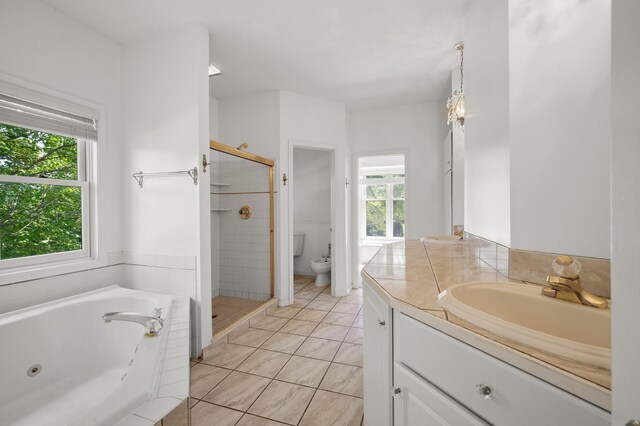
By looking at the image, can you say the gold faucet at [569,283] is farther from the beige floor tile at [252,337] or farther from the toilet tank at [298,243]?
the toilet tank at [298,243]

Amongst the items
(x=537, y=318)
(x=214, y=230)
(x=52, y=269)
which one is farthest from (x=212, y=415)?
(x=214, y=230)

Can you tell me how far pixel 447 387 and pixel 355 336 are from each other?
1837 millimetres

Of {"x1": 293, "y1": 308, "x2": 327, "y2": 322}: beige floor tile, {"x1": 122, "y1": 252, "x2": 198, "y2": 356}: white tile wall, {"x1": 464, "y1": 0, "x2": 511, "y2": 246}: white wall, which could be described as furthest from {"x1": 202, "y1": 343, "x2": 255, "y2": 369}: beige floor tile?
{"x1": 464, "y1": 0, "x2": 511, "y2": 246}: white wall

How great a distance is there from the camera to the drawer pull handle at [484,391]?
59 centimetres

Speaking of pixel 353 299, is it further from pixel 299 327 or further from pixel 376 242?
pixel 376 242

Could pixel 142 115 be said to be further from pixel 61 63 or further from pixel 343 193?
pixel 343 193

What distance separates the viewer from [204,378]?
1.80 m

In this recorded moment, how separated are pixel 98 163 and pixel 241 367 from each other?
1.91 metres

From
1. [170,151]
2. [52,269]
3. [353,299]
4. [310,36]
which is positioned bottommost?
[353,299]

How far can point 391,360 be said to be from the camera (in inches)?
37.5

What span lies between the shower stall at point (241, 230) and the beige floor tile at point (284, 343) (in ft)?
2.36

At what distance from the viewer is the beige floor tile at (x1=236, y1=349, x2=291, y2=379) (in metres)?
1.88

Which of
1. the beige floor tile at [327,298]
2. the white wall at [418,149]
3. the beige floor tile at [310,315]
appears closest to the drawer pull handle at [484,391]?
the beige floor tile at [310,315]

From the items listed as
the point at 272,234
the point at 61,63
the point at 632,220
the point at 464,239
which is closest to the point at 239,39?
the point at 61,63
